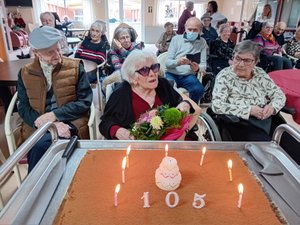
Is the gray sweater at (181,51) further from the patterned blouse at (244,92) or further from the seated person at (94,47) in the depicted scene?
the patterned blouse at (244,92)

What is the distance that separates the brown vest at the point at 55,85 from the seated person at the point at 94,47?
4.93 feet

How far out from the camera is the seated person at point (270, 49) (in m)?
4.44

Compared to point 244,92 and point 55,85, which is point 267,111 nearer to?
point 244,92

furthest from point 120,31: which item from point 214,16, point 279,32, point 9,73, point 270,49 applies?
point 279,32

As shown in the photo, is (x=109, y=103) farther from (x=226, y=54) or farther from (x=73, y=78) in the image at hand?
(x=226, y=54)

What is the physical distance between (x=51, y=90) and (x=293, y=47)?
4.55 m

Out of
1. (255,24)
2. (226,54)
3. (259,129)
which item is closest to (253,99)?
(259,129)

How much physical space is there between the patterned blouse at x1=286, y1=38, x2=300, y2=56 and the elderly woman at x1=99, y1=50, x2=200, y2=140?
392cm

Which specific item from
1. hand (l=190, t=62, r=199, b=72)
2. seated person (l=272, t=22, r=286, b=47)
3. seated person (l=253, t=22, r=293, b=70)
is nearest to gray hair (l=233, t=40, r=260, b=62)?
hand (l=190, t=62, r=199, b=72)

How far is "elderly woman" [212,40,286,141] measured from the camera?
178 centimetres

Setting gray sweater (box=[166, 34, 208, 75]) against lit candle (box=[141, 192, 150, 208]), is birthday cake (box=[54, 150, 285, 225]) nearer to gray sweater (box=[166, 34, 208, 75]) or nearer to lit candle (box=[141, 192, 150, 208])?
lit candle (box=[141, 192, 150, 208])

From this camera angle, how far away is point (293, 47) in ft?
15.2

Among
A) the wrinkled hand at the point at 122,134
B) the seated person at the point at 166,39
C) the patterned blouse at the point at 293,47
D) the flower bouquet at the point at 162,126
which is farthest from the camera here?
the seated person at the point at 166,39

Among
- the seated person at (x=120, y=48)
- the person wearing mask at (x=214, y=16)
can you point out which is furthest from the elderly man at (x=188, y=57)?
the person wearing mask at (x=214, y=16)
